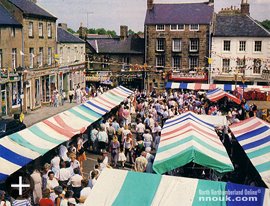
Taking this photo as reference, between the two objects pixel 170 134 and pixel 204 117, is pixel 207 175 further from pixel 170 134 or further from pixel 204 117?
pixel 204 117

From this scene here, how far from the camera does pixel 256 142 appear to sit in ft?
41.8

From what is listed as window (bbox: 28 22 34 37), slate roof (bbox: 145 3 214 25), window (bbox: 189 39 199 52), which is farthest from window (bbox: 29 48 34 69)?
window (bbox: 189 39 199 52)

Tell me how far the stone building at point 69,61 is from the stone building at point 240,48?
13350mm

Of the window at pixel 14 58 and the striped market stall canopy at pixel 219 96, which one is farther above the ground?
the window at pixel 14 58

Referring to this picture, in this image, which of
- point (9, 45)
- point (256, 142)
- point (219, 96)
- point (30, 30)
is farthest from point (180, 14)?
point (256, 142)

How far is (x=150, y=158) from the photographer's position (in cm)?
1221

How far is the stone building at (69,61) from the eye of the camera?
37.8m

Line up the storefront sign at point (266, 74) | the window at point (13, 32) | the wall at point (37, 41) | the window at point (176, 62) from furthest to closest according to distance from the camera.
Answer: the window at point (176, 62), the storefront sign at point (266, 74), the wall at point (37, 41), the window at point (13, 32)

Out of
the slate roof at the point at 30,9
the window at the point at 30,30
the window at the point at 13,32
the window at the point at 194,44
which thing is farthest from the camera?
the window at the point at 194,44

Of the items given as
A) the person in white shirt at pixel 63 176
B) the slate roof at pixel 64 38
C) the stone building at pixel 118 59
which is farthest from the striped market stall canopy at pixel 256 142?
the stone building at pixel 118 59

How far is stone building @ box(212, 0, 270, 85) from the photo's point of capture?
135ft

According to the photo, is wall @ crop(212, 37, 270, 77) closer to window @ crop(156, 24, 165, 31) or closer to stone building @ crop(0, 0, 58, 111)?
window @ crop(156, 24, 165, 31)

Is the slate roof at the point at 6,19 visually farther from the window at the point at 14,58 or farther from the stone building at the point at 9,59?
the window at the point at 14,58

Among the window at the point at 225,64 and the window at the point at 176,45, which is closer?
the window at the point at 225,64
